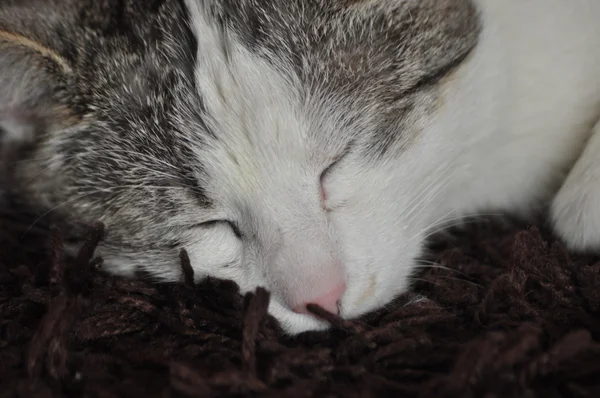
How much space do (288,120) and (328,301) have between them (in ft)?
0.95

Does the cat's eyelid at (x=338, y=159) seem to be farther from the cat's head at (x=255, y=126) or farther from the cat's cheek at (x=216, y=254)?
the cat's cheek at (x=216, y=254)

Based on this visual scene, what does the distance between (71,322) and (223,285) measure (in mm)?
Answer: 236

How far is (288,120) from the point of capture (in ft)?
3.15

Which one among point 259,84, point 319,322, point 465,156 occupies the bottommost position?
point 319,322

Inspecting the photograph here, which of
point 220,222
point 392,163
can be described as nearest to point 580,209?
point 392,163

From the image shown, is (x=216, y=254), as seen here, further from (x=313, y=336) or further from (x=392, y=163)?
(x=392, y=163)

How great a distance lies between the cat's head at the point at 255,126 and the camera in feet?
3.14

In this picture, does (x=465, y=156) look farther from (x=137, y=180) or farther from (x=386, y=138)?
(x=137, y=180)

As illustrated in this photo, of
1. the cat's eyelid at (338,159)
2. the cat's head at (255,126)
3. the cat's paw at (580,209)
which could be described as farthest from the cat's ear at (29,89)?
the cat's paw at (580,209)

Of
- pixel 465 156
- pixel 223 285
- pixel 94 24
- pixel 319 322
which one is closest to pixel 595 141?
pixel 465 156

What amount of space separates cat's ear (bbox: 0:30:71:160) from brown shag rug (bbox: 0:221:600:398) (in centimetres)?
24

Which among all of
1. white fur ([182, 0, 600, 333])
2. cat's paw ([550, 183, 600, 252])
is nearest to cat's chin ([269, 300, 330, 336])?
white fur ([182, 0, 600, 333])

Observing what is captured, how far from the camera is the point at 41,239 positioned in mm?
1254

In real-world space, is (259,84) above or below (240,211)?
above
